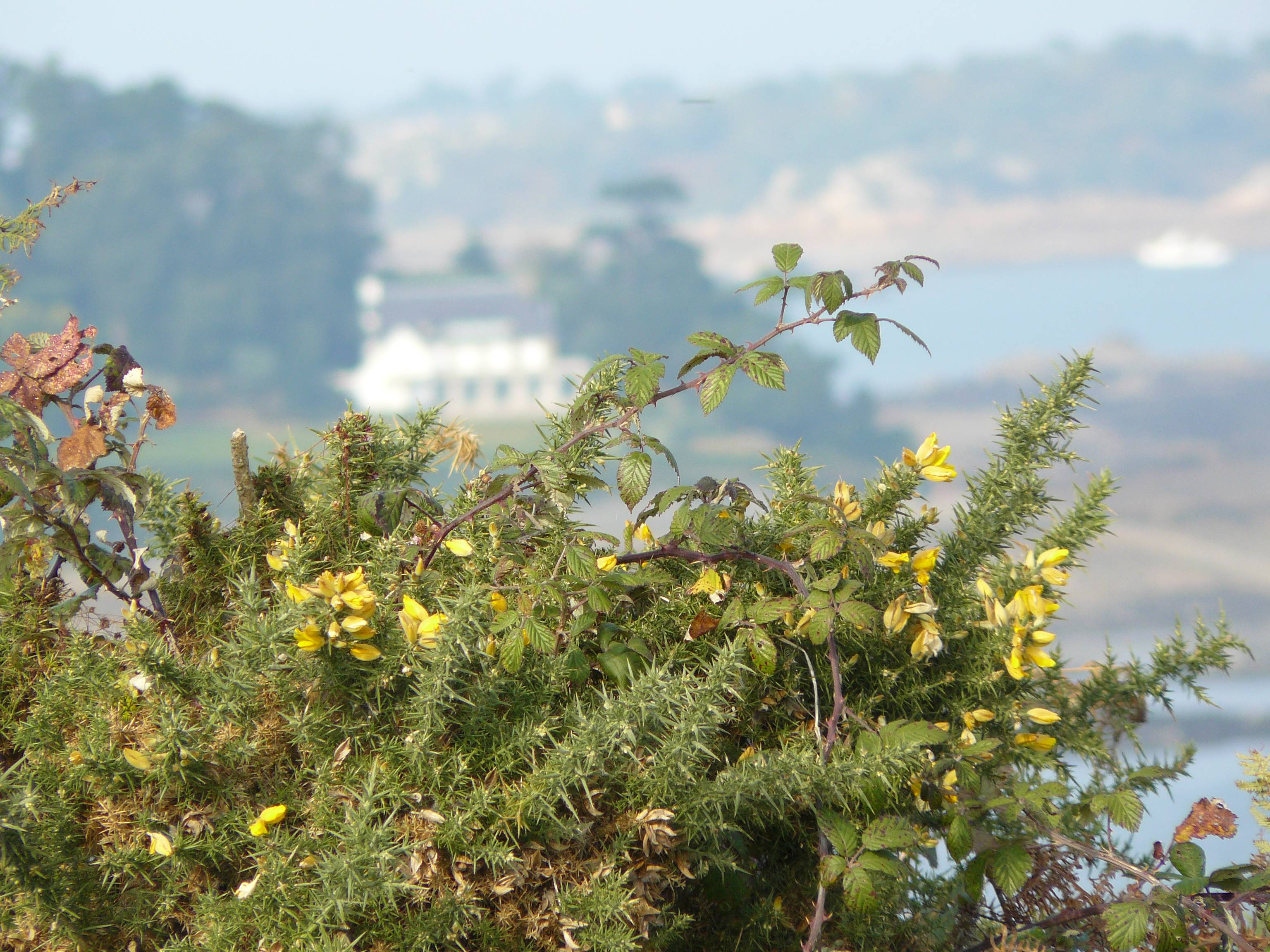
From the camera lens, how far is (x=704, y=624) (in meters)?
0.68

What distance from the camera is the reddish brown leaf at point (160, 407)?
79 centimetres

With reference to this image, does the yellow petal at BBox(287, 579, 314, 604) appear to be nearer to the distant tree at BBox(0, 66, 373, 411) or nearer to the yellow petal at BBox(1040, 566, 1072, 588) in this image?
the yellow petal at BBox(1040, 566, 1072, 588)

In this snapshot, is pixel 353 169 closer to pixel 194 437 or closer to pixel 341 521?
pixel 194 437

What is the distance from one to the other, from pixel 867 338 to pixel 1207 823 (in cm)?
43

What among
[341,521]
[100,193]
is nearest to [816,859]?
[341,521]

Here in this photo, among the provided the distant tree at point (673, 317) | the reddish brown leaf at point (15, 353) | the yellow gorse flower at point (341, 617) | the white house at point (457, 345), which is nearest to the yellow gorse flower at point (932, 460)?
the yellow gorse flower at point (341, 617)

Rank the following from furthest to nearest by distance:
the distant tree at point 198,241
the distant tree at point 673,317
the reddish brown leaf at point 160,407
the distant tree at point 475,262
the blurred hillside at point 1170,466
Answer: the distant tree at point 475,262 → the distant tree at point 198,241 → the distant tree at point 673,317 → the blurred hillside at point 1170,466 → the reddish brown leaf at point 160,407

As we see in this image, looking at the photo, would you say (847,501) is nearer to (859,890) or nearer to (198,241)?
(859,890)

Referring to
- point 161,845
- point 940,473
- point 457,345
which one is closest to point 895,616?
point 940,473

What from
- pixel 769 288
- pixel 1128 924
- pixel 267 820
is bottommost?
pixel 1128 924

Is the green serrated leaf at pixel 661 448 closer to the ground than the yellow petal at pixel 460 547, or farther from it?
farther from it

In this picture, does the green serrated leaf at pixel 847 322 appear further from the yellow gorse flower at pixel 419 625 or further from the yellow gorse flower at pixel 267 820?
the yellow gorse flower at pixel 267 820

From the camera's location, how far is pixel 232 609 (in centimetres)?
74

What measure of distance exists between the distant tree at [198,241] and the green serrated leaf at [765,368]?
35.8 meters
